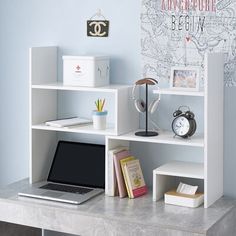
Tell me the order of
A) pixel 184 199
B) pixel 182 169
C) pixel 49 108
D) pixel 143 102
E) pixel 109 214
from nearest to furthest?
1. pixel 109 214
2. pixel 184 199
3. pixel 182 169
4. pixel 143 102
5. pixel 49 108

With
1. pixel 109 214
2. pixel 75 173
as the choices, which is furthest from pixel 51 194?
pixel 109 214

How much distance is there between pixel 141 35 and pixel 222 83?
1.60 feet

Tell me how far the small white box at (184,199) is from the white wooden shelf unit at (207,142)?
0.05 m

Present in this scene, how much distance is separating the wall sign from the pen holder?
423mm

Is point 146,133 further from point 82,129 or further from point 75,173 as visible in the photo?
point 75,173

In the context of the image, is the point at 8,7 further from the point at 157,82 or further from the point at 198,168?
the point at 198,168

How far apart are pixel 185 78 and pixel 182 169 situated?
0.43 meters

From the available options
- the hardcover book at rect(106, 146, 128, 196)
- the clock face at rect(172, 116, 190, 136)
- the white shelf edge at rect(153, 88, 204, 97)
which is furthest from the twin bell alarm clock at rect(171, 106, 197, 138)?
the hardcover book at rect(106, 146, 128, 196)

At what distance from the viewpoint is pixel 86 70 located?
3172mm

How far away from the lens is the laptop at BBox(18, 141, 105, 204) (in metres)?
3.13

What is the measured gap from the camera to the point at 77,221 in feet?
9.28

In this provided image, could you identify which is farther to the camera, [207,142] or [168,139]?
[168,139]

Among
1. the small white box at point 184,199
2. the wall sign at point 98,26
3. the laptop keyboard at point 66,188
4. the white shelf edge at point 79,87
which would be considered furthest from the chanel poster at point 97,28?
the small white box at point 184,199

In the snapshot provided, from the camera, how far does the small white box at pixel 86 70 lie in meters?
3.15
